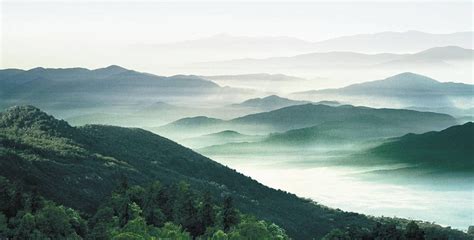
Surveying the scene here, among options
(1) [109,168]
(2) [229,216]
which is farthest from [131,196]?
(1) [109,168]

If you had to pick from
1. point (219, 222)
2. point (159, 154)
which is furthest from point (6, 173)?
point (159, 154)

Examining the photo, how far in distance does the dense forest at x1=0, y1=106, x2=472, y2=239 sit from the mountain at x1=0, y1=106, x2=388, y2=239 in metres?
0.24

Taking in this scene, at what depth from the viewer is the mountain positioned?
307 feet

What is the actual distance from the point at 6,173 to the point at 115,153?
51461 millimetres

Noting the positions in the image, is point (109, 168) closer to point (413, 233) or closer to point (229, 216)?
point (229, 216)

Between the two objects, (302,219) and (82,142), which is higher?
(82,142)

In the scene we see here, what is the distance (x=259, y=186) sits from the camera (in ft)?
522

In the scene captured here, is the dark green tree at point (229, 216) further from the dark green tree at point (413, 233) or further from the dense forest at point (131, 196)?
the dark green tree at point (413, 233)

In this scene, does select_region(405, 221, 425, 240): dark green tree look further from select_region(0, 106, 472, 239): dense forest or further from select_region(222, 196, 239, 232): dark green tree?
select_region(222, 196, 239, 232): dark green tree

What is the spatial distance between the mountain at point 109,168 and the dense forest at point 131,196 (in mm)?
243

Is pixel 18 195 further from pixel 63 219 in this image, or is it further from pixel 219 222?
pixel 219 222

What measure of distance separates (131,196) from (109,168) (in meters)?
Answer: 42.1

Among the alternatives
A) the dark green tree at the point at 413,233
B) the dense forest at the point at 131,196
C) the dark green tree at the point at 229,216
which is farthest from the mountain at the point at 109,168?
the dark green tree at the point at 413,233

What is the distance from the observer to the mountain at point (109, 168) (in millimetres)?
93688
